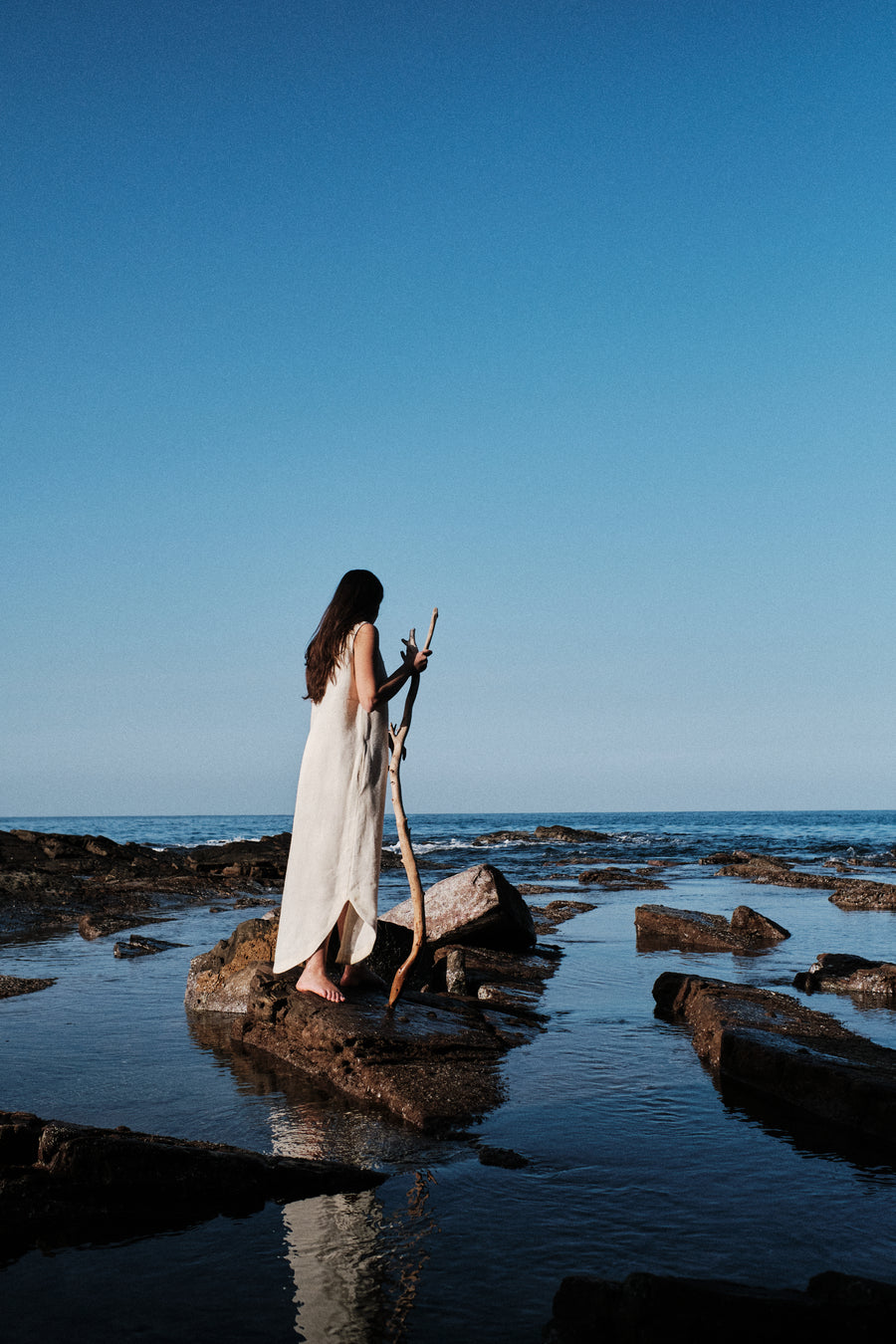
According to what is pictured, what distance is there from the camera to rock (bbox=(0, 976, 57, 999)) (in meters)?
6.53

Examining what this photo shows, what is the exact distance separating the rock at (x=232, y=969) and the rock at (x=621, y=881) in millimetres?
11095

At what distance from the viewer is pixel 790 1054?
410 cm

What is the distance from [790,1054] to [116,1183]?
2.82 meters

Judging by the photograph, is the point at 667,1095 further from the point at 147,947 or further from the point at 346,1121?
the point at 147,947

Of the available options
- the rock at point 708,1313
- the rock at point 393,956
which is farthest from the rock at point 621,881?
the rock at point 708,1313

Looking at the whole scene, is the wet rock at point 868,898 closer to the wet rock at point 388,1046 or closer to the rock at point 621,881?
the rock at point 621,881

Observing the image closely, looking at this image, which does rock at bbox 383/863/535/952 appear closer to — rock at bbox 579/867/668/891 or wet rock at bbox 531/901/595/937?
wet rock at bbox 531/901/595/937

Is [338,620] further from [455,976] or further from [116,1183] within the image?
[116,1183]

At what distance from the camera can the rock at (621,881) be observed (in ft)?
55.8

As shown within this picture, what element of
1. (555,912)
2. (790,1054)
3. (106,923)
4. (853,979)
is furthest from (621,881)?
(790,1054)

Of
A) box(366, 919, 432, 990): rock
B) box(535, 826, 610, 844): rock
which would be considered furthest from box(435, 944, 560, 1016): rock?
box(535, 826, 610, 844): rock

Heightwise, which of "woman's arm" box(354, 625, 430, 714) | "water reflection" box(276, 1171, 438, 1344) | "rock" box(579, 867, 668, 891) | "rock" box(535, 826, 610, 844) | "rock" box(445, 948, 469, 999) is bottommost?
"rock" box(535, 826, 610, 844)

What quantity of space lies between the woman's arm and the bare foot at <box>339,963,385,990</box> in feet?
4.83

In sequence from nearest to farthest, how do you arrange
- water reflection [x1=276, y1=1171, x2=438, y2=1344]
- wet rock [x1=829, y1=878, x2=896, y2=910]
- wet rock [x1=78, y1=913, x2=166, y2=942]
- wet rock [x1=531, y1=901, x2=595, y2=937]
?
water reflection [x1=276, y1=1171, x2=438, y2=1344], wet rock [x1=78, y1=913, x2=166, y2=942], wet rock [x1=531, y1=901, x2=595, y2=937], wet rock [x1=829, y1=878, x2=896, y2=910]
